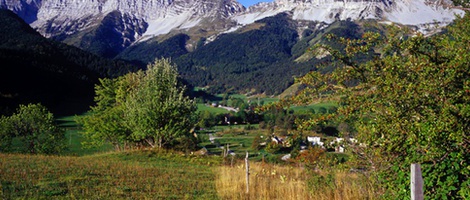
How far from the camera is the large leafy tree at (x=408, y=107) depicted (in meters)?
6.33

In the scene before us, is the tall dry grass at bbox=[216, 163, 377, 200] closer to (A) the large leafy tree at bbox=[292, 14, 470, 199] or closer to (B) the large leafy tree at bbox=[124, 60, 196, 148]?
(A) the large leafy tree at bbox=[292, 14, 470, 199]

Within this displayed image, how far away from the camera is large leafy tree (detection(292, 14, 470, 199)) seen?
6.33m

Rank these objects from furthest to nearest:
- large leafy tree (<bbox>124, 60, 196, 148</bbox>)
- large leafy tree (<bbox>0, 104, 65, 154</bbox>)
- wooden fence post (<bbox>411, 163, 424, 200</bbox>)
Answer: large leafy tree (<bbox>0, 104, 65, 154</bbox>), large leafy tree (<bbox>124, 60, 196, 148</bbox>), wooden fence post (<bbox>411, 163, 424, 200</bbox>)

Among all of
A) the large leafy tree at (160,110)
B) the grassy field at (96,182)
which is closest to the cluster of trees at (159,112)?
the large leafy tree at (160,110)

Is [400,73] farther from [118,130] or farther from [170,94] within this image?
[118,130]

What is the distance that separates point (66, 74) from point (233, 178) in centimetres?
17902

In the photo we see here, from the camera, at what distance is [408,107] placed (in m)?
7.41

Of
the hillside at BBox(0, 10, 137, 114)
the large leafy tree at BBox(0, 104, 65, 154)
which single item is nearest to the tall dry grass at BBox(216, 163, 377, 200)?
the large leafy tree at BBox(0, 104, 65, 154)

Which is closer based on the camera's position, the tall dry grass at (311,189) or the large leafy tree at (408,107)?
the large leafy tree at (408,107)

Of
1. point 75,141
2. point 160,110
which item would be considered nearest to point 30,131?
point 160,110

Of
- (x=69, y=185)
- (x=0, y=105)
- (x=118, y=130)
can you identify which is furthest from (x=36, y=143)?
(x=0, y=105)

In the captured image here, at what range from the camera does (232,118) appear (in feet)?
484

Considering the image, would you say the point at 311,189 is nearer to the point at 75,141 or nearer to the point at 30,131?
the point at 30,131

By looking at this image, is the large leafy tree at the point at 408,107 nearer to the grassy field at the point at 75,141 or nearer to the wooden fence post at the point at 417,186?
the wooden fence post at the point at 417,186
